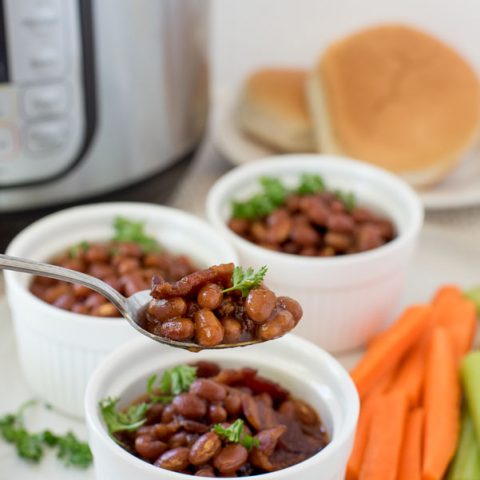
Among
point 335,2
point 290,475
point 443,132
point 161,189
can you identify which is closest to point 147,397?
point 290,475

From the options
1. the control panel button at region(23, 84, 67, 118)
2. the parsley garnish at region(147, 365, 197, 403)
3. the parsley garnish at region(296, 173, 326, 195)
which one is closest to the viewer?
the parsley garnish at region(147, 365, 197, 403)

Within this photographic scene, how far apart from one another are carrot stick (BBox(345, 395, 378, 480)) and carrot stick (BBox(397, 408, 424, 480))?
0.14 feet

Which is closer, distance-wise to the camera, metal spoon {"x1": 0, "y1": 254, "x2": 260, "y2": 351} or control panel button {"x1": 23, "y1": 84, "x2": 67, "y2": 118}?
metal spoon {"x1": 0, "y1": 254, "x2": 260, "y2": 351}

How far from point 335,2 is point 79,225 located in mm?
1082

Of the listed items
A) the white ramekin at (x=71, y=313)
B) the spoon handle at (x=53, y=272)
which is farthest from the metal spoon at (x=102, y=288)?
the white ramekin at (x=71, y=313)

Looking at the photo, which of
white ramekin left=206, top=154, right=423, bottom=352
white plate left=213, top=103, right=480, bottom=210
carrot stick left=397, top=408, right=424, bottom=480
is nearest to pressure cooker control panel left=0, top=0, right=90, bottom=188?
white ramekin left=206, top=154, right=423, bottom=352

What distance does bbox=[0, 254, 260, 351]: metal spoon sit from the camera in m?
0.84

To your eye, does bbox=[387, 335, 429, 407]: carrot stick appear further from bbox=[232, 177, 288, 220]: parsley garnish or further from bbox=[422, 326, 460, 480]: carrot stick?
bbox=[232, 177, 288, 220]: parsley garnish

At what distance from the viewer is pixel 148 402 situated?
0.98m

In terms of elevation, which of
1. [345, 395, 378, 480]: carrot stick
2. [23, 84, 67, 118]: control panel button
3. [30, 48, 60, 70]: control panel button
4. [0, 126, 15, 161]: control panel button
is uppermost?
[30, 48, 60, 70]: control panel button

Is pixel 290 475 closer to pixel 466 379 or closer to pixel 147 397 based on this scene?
pixel 147 397

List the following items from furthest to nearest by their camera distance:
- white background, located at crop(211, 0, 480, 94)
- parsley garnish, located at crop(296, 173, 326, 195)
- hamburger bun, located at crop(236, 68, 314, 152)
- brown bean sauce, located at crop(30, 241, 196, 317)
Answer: white background, located at crop(211, 0, 480, 94), hamburger bun, located at crop(236, 68, 314, 152), parsley garnish, located at crop(296, 173, 326, 195), brown bean sauce, located at crop(30, 241, 196, 317)

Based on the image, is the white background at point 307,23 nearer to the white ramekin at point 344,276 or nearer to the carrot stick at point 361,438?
the white ramekin at point 344,276

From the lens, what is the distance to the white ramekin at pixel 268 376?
83 cm
